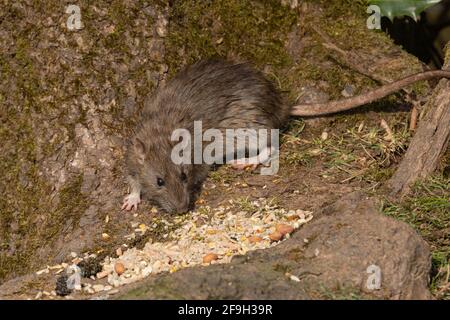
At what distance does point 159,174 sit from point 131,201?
391 millimetres

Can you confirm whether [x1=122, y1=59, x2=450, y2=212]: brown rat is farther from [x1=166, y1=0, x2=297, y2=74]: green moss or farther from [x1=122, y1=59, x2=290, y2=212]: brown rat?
[x1=166, y1=0, x2=297, y2=74]: green moss

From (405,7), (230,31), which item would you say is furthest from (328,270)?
(230,31)

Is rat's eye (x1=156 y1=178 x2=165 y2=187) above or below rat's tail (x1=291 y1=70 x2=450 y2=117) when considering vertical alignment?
below

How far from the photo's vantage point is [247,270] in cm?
387

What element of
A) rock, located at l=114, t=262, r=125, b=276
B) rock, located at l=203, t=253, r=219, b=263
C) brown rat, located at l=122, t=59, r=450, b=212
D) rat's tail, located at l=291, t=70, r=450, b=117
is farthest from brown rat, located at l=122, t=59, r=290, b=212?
rock, located at l=203, t=253, r=219, b=263

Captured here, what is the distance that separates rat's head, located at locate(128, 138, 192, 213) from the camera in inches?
219

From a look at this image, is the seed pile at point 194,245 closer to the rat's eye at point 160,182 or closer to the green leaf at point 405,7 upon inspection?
the rat's eye at point 160,182

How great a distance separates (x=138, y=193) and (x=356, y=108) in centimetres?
208

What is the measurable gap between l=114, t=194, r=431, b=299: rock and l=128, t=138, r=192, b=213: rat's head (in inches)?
58.4

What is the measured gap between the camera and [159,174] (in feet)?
19.1

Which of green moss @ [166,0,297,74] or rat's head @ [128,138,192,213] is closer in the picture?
rat's head @ [128,138,192,213]

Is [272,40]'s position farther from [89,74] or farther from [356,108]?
[89,74]

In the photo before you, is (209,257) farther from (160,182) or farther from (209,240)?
(160,182)
